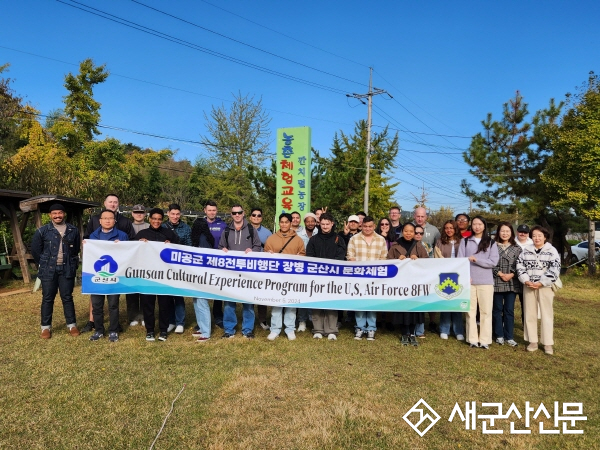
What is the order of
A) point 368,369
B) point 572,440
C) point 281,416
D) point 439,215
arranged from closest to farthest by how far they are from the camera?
1. point 572,440
2. point 281,416
3. point 368,369
4. point 439,215

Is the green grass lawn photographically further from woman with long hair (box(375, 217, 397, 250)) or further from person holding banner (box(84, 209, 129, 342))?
woman with long hair (box(375, 217, 397, 250))

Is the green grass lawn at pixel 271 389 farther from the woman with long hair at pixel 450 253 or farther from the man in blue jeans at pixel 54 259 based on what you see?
the man in blue jeans at pixel 54 259

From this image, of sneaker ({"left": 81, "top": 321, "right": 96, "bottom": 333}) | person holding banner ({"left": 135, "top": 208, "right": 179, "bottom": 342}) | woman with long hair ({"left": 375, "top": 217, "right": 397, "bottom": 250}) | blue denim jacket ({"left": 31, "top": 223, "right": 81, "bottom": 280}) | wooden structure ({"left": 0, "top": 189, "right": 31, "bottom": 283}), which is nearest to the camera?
blue denim jacket ({"left": 31, "top": 223, "right": 81, "bottom": 280})

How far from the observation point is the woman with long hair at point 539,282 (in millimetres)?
5129

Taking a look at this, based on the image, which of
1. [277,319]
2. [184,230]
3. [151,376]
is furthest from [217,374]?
[184,230]

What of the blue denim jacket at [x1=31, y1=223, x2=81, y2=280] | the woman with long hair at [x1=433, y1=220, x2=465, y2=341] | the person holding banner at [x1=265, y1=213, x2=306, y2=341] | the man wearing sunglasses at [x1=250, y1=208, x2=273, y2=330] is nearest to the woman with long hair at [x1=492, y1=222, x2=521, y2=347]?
the woman with long hair at [x1=433, y1=220, x2=465, y2=341]

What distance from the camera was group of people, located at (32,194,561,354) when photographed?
527 centimetres

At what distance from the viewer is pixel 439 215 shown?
4519cm

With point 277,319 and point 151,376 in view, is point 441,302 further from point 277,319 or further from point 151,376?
point 151,376

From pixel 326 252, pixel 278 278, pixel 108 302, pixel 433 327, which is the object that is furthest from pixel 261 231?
pixel 433 327

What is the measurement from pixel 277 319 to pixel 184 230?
6.44ft

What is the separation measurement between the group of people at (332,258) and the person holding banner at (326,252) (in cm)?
1

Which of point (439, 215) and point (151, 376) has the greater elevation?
point (439, 215)

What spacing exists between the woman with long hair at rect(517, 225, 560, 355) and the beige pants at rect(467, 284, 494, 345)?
0.45 meters
